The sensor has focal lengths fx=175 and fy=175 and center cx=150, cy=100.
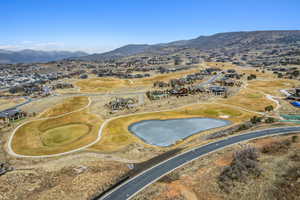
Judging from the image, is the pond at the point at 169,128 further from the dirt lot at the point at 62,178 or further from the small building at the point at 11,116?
the small building at the point at 11,116

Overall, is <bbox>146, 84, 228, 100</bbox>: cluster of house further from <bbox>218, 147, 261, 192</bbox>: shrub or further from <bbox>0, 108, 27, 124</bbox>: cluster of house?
<bbox>218, 147, 261, 192</bbox>: shrub

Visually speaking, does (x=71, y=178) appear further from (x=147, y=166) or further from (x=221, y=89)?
(x=221, y=89)

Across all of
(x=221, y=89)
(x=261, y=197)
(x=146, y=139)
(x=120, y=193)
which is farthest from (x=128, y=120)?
(x=221, y=89)

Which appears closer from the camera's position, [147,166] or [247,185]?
[247,185]

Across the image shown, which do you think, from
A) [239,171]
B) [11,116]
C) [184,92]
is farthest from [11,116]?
[239,171]

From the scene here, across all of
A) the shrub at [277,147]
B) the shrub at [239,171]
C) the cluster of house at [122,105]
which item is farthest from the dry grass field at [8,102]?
the shrub at [277,147]
